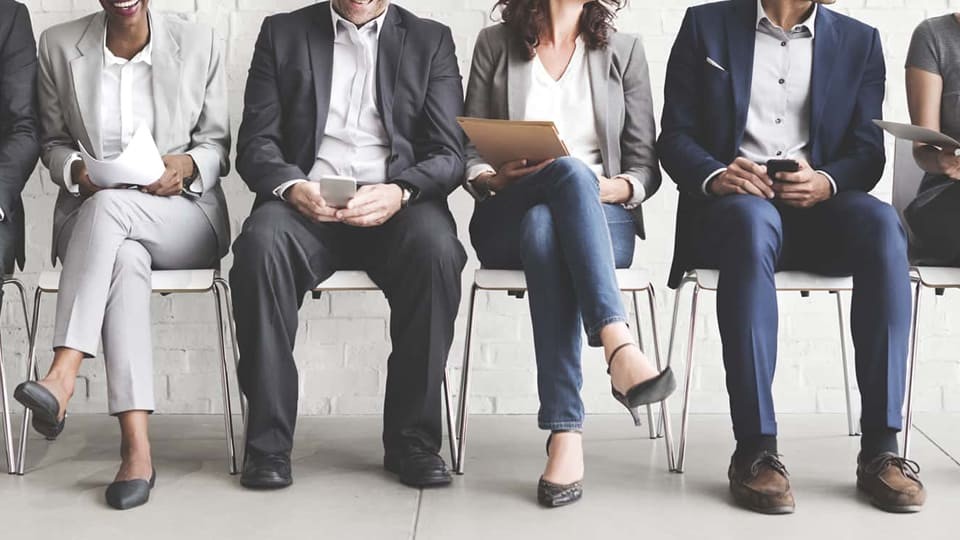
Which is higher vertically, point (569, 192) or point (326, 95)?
point (326, 95)

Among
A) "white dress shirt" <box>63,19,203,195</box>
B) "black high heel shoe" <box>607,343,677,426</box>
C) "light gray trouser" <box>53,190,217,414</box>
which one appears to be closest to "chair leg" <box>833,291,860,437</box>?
"black high heel shoe" <box>607,343,677,426</box>

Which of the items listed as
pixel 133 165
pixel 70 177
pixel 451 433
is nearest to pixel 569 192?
pixel 451 433

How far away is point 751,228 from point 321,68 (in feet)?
3.95

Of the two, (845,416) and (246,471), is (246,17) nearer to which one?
(246,471)

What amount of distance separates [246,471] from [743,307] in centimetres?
123

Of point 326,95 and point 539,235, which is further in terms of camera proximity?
point 326,95

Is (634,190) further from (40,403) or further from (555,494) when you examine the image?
(40,403)

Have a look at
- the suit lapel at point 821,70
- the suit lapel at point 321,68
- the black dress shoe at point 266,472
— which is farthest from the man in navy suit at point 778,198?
the black dress shoe at point 266,472

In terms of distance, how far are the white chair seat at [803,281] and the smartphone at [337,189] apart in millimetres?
880

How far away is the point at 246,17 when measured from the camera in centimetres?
362

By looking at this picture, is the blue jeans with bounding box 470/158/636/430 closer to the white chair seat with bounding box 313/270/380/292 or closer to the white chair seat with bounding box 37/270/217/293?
the white chair seat with bounding box 313/270/380/292

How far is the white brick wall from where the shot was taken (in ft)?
12.1

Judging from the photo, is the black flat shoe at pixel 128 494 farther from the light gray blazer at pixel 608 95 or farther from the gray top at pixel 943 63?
the gray top at pixel 943 63

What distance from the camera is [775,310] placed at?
8.83ft
